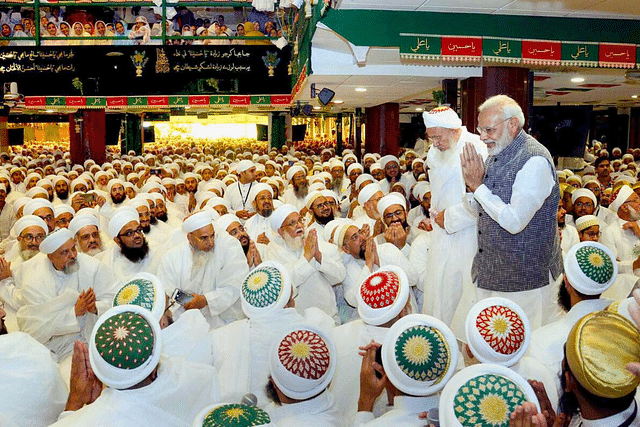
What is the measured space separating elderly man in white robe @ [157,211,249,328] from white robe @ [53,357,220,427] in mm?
1720

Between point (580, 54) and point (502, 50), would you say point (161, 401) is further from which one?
point (580, 54)

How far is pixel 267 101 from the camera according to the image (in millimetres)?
13969

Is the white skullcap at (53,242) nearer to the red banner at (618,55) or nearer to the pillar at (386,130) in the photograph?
the red banner at (618,55)

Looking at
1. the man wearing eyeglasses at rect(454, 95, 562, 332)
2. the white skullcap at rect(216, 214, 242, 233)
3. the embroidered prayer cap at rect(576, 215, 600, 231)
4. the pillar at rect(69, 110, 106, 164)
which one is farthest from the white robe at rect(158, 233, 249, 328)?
the pillar at rect(69, 110, 106, 164)

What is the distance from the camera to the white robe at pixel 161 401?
7.23 ft

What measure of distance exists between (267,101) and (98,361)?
12107 mm

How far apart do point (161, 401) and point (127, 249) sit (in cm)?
280

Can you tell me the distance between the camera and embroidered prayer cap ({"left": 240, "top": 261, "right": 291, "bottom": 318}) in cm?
308

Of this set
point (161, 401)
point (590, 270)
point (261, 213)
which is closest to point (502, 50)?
point (261, 213)

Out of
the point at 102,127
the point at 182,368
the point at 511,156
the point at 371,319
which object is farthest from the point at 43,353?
the point at 102,127

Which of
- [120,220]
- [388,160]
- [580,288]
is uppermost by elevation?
[388,160]

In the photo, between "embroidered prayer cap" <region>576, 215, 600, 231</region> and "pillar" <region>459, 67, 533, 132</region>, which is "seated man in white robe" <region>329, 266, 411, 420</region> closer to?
"embroidered prayer cap" <region>576, 215, 600, 231</region>

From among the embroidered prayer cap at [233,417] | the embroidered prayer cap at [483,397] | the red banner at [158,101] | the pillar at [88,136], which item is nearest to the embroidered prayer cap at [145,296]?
the embroidered prayer cap at [233,417]

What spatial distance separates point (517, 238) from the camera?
3152mm
